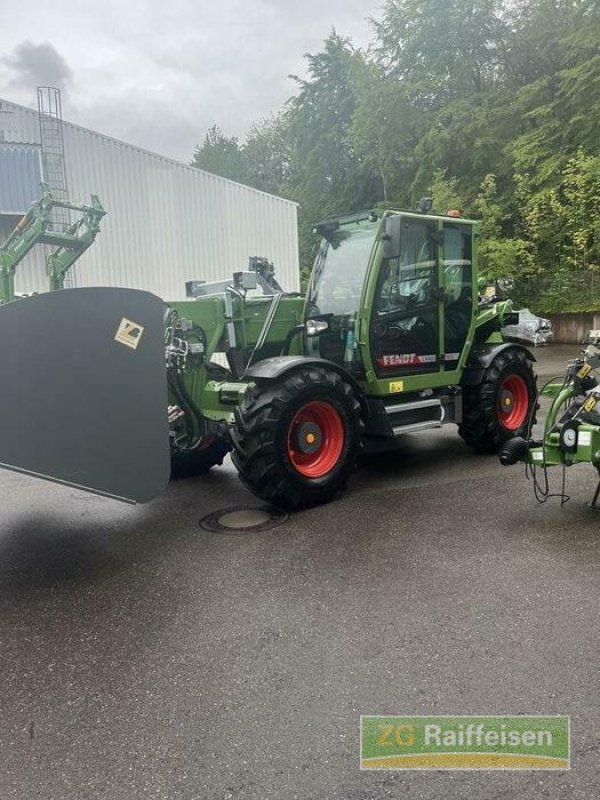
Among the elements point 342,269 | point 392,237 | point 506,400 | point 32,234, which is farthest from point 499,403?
point 32,234

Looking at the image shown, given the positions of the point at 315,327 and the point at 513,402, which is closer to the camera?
the point at 315,327

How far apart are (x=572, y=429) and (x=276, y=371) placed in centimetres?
232

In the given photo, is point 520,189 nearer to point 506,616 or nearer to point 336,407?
point 336,407

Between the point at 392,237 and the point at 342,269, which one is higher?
the point at 392,237

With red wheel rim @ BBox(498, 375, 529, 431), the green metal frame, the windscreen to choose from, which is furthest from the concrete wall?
the windscreen

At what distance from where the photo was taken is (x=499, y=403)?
23.8 ft

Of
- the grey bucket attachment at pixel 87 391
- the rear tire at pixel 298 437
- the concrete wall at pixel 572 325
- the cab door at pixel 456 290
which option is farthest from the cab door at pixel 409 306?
the concrete wall at pixel 572 325

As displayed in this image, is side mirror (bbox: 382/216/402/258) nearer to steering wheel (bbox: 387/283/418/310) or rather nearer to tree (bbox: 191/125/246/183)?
steering wheel (bbox: 387/283/418/310)

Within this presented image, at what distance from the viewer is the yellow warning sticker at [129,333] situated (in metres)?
4.27

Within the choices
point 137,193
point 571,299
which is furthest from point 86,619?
point 571,299

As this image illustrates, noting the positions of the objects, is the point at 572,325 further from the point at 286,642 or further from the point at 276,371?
the point at 286,642

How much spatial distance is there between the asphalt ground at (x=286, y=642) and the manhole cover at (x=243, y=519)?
115 mm

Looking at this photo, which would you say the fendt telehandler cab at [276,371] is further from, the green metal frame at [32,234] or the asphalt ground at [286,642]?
the green metal frame at [32,234]

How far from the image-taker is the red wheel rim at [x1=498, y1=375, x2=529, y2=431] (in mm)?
7410
